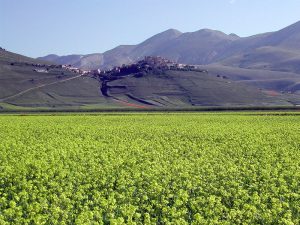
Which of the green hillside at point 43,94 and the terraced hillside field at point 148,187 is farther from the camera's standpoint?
the green hillside at point 43,94

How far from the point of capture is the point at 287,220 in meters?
13.0

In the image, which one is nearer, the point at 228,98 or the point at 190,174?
the point at 190,174

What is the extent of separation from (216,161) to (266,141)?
37.0 feet

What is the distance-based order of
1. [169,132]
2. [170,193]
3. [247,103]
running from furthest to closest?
[247,103], [169,132], [170,193]

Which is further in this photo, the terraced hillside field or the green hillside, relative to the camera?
the green hillside

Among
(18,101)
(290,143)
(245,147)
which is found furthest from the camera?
(18,101)

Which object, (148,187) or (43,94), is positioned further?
(43,94)

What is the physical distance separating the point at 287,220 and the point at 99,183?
8090 mm

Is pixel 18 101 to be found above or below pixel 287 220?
below

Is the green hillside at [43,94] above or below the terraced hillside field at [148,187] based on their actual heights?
below

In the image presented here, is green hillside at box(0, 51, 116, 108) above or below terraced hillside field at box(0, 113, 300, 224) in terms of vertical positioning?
below

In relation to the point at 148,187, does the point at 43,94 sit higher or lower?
lower

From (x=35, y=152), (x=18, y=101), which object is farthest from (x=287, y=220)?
(x=18, y=101)

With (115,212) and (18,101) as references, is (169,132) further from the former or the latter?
(18,101)
